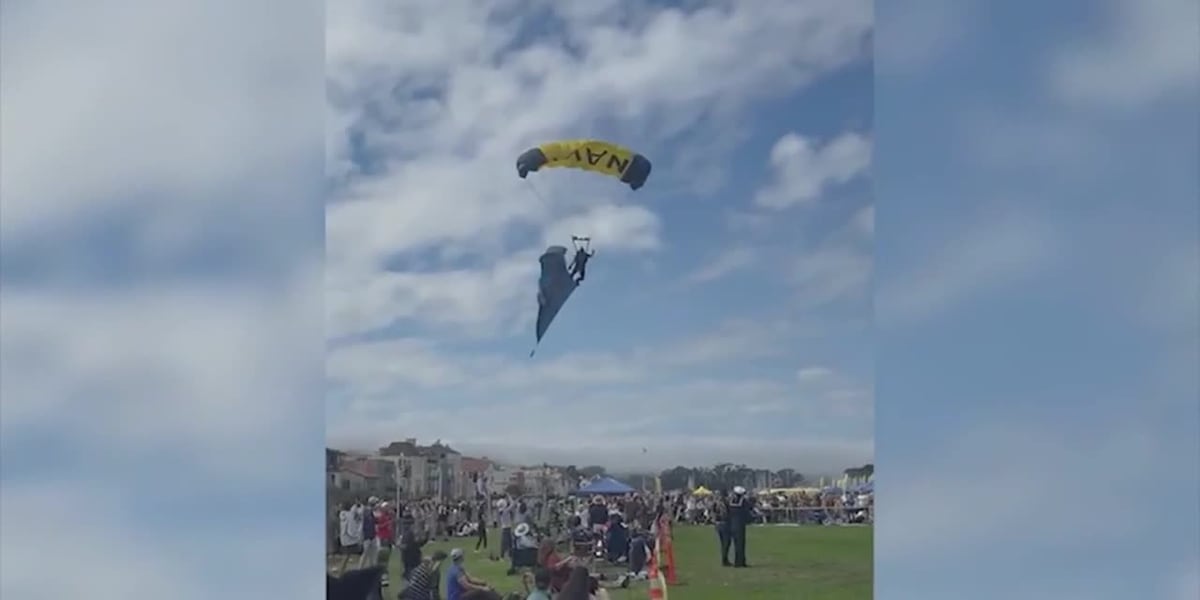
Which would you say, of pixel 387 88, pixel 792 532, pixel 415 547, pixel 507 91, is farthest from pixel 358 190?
pixel 792 532

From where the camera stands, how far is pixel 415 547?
20.4 ft

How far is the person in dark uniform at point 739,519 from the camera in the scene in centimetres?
613

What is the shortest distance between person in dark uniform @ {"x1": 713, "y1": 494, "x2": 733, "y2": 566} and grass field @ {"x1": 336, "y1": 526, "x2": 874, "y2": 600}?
0.04m

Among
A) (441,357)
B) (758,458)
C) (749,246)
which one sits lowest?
(758,458)

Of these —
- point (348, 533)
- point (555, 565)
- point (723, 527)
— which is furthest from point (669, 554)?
point (348, 533)

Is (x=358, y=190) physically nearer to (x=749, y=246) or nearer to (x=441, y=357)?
(x=441, y=357)

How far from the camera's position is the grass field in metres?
6.09

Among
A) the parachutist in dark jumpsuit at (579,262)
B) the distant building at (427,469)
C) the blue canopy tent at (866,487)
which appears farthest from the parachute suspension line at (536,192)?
the blue canopy tent at (866,487)

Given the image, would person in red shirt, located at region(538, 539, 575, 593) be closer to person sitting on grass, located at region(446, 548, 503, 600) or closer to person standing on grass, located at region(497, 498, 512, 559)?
person standing on grass, located at region(497, 498, 512, 559)

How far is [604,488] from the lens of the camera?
618 cm

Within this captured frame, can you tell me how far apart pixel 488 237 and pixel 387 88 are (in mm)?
936

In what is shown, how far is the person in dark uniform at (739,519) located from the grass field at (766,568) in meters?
0.04

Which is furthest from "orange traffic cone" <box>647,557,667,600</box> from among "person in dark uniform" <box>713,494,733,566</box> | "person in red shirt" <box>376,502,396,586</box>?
"person in red shirt" <box>376,502,396,586</box>

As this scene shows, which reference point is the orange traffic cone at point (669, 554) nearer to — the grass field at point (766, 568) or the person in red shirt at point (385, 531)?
the grass field at point (766, 568)
